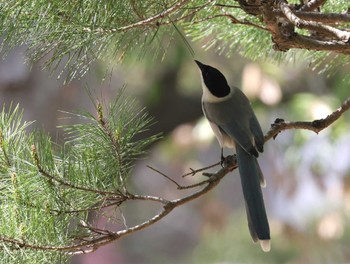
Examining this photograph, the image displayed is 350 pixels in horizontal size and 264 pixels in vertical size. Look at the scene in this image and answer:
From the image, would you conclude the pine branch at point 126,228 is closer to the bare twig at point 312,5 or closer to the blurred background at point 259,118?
the bare twig at point 312,5

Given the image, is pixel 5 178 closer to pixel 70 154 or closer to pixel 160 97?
pixel 70 154

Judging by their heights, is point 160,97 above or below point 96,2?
below

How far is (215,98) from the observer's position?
1.64 metres

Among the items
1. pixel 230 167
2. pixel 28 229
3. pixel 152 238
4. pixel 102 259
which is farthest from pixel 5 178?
pixel 152 238

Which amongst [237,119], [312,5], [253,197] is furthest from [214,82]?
[312,5]

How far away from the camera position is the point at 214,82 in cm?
165

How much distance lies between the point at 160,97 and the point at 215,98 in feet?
6.93

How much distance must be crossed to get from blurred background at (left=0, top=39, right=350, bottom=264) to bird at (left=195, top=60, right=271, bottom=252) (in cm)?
92

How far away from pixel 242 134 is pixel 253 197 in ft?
0.58

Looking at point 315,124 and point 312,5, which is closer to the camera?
point 312,5

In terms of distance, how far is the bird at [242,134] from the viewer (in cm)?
129

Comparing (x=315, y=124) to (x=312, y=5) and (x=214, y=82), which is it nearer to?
(x=312, y=5)

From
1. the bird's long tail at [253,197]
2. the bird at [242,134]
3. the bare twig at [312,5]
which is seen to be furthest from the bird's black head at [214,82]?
the bare twig at [312,5]

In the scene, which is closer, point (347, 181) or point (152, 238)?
point (347, 181)
